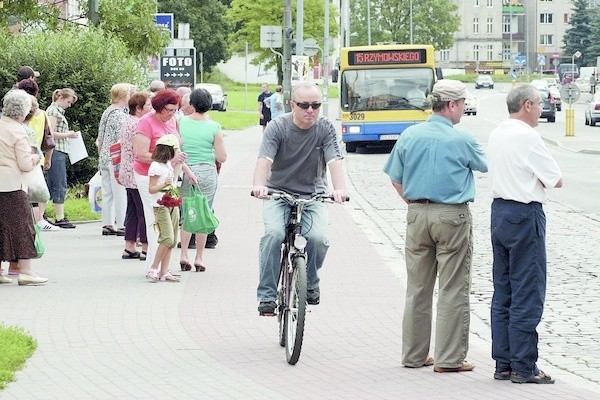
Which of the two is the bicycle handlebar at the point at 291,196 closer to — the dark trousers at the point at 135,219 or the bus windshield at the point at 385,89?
the dark trousers at the point at 135,219

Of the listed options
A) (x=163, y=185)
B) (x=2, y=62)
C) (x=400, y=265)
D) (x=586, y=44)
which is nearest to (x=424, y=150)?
(x=163, y=185)

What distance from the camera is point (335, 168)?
9266mm

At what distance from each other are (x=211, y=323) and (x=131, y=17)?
18.4 metres

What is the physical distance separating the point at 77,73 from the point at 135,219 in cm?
691

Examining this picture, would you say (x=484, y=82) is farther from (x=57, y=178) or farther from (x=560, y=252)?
(x=560, y=252)

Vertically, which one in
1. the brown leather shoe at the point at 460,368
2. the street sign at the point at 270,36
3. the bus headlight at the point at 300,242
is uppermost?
the street sign at the point at 270,36

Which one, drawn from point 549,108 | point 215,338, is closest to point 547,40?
point 549,108

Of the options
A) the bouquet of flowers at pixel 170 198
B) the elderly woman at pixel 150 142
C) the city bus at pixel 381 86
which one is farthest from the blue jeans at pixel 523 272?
the city bus at pixel 381 86

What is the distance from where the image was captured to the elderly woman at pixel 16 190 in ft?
39.4

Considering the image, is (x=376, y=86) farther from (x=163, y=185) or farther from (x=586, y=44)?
(x=586, y=44)

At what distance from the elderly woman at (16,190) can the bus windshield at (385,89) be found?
83.7 feet

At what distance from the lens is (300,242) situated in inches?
349

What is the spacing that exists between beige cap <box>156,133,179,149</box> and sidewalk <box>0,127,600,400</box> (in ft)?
3.95

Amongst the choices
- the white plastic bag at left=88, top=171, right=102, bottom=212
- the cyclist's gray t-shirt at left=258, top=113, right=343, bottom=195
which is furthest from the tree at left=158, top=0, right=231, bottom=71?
the cyclist's gray t-shirt at left=258, top=113, right=343, bottom=195
